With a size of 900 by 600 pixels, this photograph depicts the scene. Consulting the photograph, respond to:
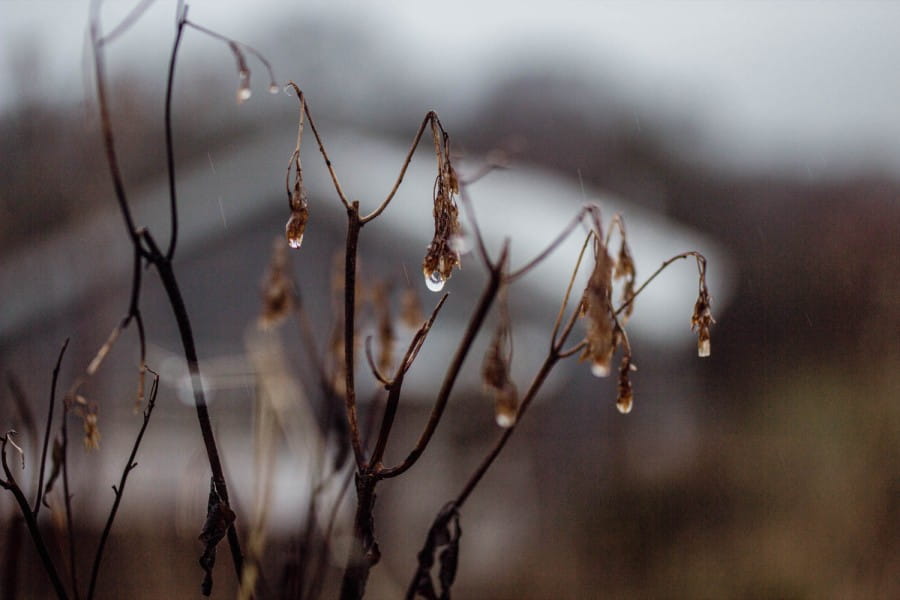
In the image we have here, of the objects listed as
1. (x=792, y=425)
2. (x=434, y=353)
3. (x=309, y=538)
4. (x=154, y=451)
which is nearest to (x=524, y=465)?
(x=434, y=353)

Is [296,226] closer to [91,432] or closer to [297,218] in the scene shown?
[297,218]

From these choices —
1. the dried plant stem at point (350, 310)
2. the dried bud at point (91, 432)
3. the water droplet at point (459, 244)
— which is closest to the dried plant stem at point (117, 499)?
the dried bud at point (91, 432)

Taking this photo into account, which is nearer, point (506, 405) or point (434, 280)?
point (506, 405)

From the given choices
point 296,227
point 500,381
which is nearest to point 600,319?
point 500,381

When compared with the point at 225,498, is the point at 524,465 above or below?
above

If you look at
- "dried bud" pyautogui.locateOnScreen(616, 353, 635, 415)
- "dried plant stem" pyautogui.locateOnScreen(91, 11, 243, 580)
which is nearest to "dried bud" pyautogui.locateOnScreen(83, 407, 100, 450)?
"dried plant stem" pyautogui.locateOnScreen(91, 11, 243, 580)

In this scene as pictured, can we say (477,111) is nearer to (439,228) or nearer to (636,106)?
(636,106)

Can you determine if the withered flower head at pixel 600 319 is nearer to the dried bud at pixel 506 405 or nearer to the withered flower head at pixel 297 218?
the dried bud at pixel 506 405
